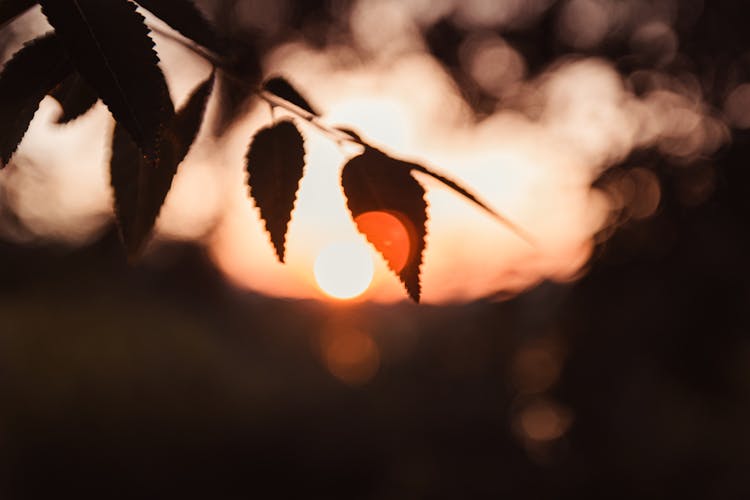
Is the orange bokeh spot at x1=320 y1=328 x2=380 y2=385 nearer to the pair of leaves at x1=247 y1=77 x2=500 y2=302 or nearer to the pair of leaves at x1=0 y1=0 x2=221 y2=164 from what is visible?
the pair of leaves at x1=247 y1=77 x2=500 y2=302

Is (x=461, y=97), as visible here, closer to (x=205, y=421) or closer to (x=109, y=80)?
(x=205, y=421)

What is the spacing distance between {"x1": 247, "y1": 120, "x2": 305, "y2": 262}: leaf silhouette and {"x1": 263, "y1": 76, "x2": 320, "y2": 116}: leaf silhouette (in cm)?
3

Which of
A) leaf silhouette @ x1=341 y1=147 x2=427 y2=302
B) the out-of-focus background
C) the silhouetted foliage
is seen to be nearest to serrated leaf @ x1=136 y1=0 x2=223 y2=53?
the silhouetted foliage

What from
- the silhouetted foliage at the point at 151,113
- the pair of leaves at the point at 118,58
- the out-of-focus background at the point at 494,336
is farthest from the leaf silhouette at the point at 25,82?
the out-of-focus background at the point at 494,336

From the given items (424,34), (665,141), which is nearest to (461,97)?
(424,34)

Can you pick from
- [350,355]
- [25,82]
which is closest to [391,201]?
[25,82]

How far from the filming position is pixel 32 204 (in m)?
13.6

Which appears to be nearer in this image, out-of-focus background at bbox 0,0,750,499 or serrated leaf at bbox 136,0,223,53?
serrated leaf at bbox 136,0,223,53

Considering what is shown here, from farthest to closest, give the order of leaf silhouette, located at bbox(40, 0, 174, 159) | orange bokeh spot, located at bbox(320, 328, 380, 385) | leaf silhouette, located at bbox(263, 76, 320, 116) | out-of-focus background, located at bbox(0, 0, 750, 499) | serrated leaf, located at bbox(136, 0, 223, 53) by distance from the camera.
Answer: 1. orange bokeh spot, located at bbox(320, 328, 380, 385)
2. out-of-focus background, located at bbox(0, 0, 750, 499)
3. leaf silhouette, located at bbox(263, 76, 320, 116)
4. serrated leaf, located at bbox(136, 0, 223, 53)
5. leaf silhouette, located at bbox(40, 0, 174, 159)

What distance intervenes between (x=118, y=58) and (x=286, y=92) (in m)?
0.34

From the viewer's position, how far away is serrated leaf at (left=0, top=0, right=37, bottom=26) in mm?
904

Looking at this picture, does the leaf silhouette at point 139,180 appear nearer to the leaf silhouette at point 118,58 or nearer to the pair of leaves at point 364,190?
the pair of leaves at point 364,190

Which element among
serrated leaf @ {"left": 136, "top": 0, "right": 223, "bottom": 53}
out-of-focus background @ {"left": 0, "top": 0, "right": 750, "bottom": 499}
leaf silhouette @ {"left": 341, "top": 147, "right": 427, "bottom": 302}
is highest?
out-of-focus background @ {"left": 0, "top": 0, "right": 750, "bottom": 499}

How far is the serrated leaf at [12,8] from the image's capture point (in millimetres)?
904
